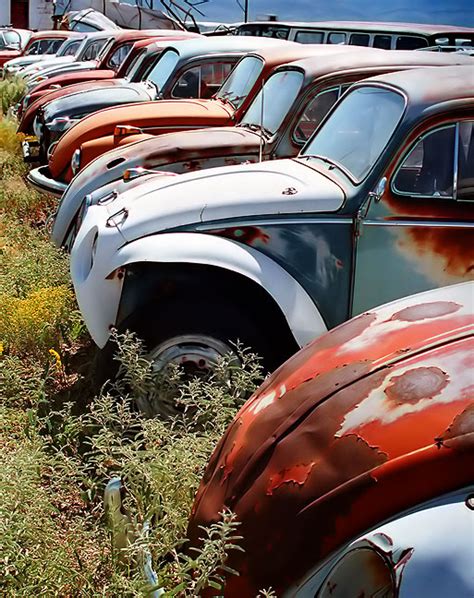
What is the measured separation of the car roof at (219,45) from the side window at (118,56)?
14.2 ft

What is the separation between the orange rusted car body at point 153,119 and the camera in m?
7.82

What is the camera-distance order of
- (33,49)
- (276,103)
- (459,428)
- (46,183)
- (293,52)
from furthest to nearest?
(33,49), (46,183), (293,52), (276,103), (459,428)

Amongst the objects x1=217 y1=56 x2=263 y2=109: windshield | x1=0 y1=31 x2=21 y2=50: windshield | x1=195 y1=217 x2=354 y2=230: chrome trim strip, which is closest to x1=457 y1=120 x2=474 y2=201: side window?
x1=195 y1=217 x2=354 y2=230: chrome trim strip

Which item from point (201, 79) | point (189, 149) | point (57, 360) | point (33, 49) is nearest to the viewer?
point (57, 360)

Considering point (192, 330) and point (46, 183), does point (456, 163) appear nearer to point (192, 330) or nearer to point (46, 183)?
point (192, 330)

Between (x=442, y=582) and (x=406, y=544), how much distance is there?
0.11m

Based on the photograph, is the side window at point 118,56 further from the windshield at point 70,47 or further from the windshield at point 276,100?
the windshield at point 276,100

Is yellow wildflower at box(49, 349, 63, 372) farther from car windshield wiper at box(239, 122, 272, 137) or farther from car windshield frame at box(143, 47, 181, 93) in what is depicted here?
car windshield frame at box(143, 47, 181, 93)

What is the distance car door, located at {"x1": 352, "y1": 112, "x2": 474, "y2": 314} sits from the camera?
14.4ft

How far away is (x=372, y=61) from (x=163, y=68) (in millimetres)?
4206

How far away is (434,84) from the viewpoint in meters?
4.65

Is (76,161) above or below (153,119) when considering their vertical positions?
below

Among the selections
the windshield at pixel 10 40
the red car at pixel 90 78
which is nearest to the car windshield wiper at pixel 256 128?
the red car at pixel 90 78

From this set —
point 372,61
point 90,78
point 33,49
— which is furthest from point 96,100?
point 33,49
